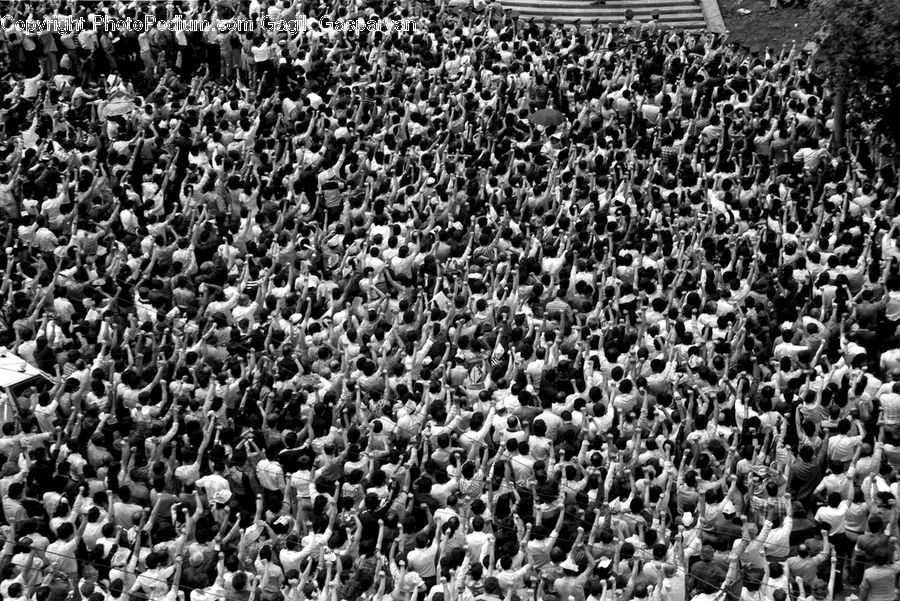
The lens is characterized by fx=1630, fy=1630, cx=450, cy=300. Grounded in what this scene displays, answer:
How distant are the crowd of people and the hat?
26 millimetres

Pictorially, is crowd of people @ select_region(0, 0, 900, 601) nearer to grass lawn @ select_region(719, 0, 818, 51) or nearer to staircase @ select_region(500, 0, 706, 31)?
grass lawn @ select_region(719, 0, 818, 51)

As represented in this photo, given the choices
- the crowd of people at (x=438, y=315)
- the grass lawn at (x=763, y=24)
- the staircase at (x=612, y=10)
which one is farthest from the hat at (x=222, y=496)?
the staircase at (x=612, y=10)

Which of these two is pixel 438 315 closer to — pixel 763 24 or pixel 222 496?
pixel 222 496

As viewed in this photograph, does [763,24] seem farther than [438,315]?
Yes

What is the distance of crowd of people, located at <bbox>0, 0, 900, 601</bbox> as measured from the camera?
17.7 metres

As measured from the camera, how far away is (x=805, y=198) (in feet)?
79.6

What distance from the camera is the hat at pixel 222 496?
18.7 meters

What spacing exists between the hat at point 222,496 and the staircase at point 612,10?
19140mm

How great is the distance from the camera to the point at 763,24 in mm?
34750

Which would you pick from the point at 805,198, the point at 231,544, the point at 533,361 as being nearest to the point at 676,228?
the point at 805,198

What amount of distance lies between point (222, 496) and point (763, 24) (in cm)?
2023

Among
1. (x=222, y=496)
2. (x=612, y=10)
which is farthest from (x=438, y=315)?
(x=612, y=10)

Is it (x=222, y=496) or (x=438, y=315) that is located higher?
(x=438, y=315)

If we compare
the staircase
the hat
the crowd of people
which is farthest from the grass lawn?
the hat
